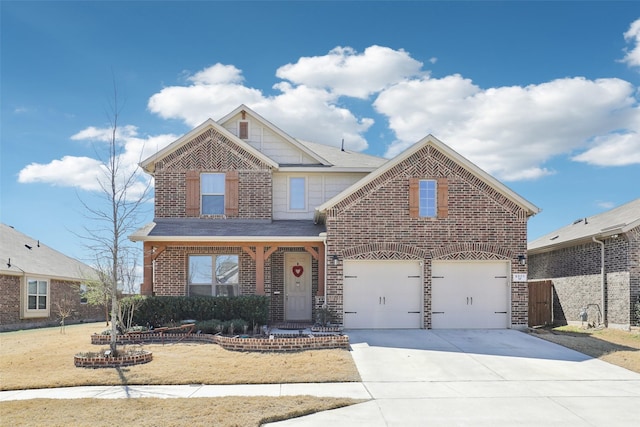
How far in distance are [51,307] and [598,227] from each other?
23667mm

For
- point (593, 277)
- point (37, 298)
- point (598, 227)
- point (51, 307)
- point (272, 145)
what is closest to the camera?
point (593, 277)

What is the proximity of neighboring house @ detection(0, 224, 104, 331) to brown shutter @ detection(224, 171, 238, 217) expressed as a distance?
6.21 meters

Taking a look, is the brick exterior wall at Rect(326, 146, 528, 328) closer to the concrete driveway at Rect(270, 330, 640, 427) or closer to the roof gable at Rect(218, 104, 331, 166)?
the concrete driveway at Rect(270, 330, 640, 427)

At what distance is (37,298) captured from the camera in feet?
85.6

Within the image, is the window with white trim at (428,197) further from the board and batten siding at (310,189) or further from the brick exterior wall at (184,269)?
the brick exterior wall at (184,269)

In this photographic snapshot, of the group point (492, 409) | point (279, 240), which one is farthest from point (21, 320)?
point (492, 409)

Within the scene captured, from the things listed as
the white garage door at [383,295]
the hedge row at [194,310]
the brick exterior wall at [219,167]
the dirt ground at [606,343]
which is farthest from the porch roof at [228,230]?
the dirt ground at [606,343]

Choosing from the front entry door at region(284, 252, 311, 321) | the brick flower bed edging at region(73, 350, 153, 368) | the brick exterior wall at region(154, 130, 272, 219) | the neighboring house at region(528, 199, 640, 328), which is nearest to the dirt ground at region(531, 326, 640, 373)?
the neighboring house at region(528, 199, 640, 328)

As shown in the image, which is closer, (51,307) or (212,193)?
(212,193)

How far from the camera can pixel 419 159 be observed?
18.1 metres

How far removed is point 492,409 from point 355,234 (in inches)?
357

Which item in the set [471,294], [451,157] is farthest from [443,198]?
[471,294]

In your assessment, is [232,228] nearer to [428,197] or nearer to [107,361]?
[428,197]

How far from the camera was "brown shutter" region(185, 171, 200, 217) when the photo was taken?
66.9 feet
